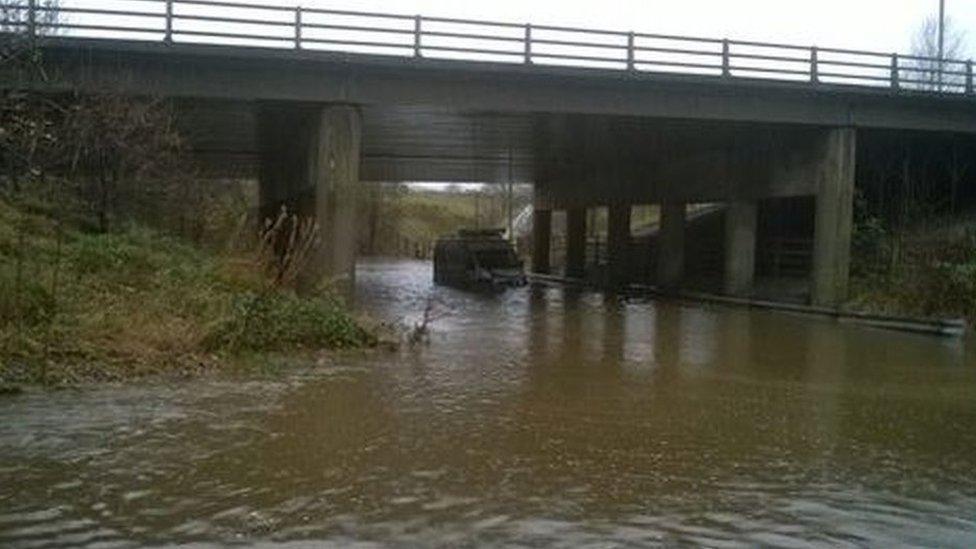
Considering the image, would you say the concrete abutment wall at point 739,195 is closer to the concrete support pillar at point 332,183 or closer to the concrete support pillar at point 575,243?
the concrete support pillar at point 575,243

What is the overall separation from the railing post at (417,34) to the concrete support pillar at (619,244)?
65.1ft

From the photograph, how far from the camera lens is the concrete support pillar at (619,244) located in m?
44.3

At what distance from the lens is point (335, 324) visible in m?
17.0

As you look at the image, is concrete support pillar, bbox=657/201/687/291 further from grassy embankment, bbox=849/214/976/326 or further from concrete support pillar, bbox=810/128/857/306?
concrete support pillar, bbox=810/128/857/306

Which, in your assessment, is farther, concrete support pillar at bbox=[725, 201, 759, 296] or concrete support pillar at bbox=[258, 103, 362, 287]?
concrete support pillar at bbox=[725, 201, 759, 296]

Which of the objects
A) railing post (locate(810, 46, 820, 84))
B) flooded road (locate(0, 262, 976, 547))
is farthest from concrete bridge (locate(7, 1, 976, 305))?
flooded road (locate(0, 262, 976, 547))

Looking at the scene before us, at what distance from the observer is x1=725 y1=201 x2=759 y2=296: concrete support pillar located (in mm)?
33250

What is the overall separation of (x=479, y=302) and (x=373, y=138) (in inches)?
326

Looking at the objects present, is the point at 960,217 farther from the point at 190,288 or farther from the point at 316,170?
the point at 190,288

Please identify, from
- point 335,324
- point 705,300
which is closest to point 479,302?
point 705,300

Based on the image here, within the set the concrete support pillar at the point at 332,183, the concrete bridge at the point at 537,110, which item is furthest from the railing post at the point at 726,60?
the concrete support pillar at the point at 332,183

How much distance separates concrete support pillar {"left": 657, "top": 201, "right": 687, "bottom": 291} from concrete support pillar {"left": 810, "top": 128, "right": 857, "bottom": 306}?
8719 mm

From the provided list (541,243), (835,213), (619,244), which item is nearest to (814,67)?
(835,213)

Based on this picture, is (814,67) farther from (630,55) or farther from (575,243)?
(575,243)
